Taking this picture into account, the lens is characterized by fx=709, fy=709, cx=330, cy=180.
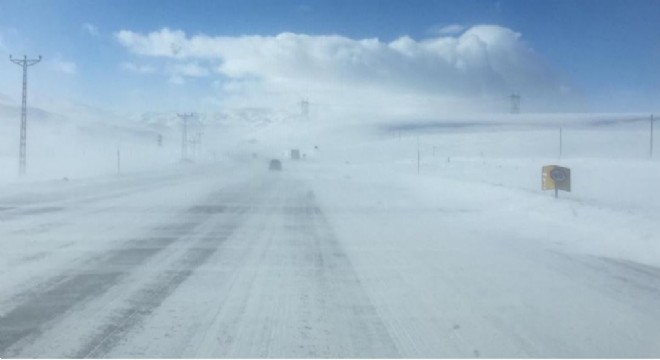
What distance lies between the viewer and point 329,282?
9.45 metres

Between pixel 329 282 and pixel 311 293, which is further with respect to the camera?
pixel 329 282

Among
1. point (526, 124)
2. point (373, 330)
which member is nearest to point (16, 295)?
point (373, 330)

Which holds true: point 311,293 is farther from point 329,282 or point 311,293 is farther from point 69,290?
point 69,290

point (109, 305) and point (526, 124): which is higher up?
point (526, 124)

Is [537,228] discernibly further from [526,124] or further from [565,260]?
[526,124]

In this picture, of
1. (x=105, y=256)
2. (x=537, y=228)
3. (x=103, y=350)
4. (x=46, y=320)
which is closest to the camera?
(x=103, y=350)

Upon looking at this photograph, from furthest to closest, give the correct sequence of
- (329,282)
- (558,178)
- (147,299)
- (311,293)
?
1. (558,178)
2. (329,282)
3. (311,293)
4. (147,299)

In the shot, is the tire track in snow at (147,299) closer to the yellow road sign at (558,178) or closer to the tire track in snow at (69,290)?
the tire track in snow at (69,290)

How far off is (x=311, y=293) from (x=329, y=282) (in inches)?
30.2

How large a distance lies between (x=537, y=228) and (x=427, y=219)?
310cm

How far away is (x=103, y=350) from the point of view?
613 cm

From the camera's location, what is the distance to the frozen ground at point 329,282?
650 centimetres

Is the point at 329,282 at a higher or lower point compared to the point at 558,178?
lower

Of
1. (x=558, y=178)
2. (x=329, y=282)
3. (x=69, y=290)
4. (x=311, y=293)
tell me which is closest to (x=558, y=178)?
(x=558, y=178)
